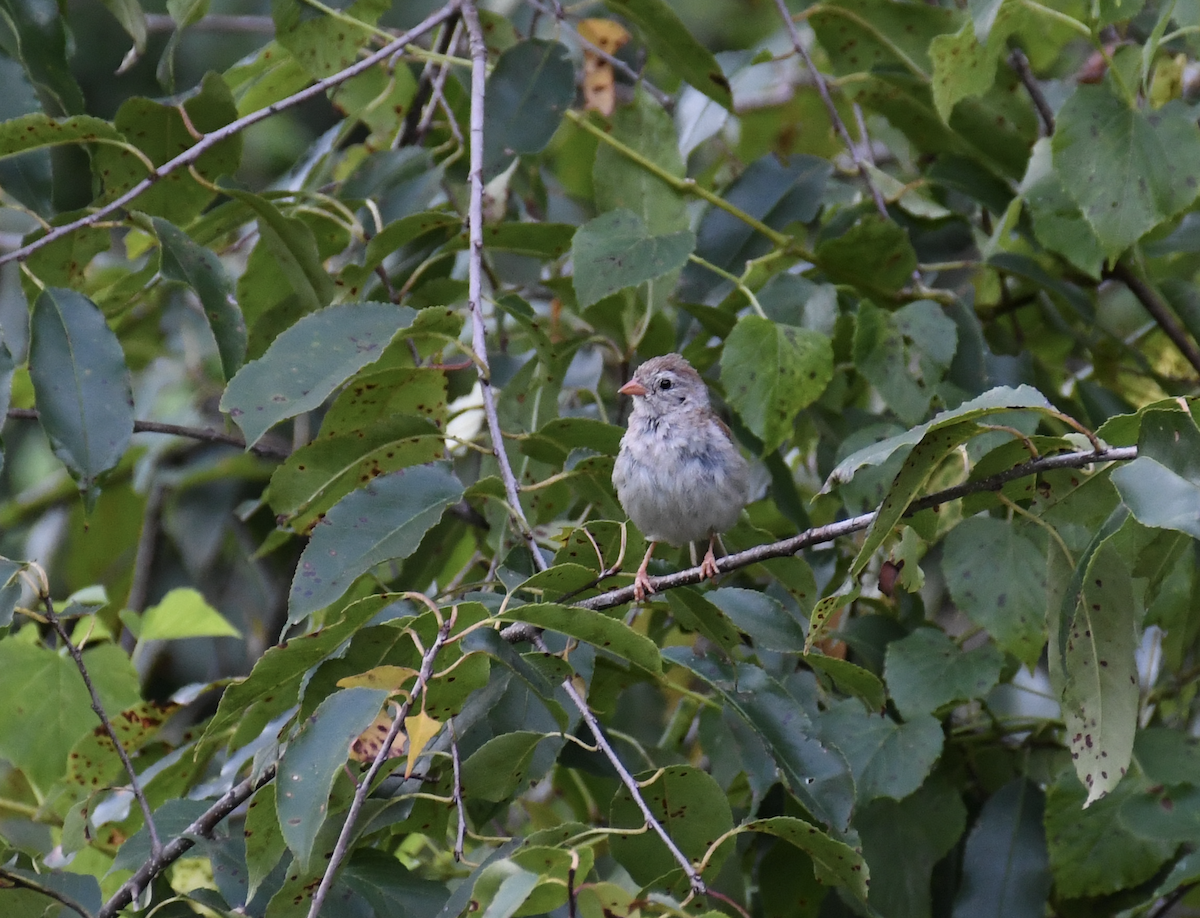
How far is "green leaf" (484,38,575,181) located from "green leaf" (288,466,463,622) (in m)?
1.28

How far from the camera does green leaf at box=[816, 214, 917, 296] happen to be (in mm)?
3785

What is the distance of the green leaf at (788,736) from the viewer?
2.58 meters

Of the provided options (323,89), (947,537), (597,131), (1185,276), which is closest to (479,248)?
(323,89)

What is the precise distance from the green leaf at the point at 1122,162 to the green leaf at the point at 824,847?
193 cm

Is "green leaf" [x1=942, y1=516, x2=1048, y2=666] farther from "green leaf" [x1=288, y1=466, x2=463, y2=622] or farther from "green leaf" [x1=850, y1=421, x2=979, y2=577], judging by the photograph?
"green leaf" [x1=288, y1=466, x2=463, y2=622]

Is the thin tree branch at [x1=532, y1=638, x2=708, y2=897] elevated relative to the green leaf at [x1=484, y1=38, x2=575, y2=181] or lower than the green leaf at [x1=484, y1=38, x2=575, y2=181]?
lower

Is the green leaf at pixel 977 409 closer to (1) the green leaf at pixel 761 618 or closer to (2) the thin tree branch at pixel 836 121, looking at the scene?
(1) the green leaf at pixel 761 618

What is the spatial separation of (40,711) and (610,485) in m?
1.79

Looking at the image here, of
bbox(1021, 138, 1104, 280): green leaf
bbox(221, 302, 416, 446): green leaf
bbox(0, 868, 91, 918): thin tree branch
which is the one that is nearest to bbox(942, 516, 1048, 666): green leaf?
bbox(1021, 138, 1104, 280): green leaf

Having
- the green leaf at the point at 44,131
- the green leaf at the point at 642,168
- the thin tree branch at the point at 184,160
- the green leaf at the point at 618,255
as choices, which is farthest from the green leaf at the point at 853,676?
the green leaf at the point at 44,131

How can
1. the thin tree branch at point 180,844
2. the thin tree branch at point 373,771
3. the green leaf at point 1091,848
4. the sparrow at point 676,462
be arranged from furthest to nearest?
the sparrow at point 676,462 → the green leaf at point 1091,848 → the thin tree branch at point 180,844 → the thin tree branch at point 373,771

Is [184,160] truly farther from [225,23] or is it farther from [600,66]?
[225,23]

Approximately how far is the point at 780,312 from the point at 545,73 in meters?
1.01

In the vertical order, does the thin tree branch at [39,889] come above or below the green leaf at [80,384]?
below
